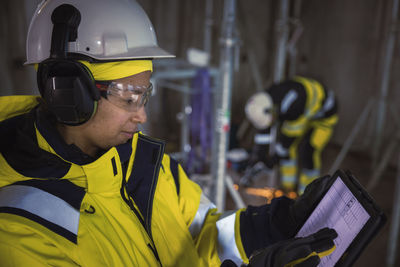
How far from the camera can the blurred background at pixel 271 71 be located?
3762 millimetres

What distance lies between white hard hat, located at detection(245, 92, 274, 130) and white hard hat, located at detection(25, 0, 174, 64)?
2626 millimetres

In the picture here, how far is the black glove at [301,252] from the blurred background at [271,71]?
2.60 metres

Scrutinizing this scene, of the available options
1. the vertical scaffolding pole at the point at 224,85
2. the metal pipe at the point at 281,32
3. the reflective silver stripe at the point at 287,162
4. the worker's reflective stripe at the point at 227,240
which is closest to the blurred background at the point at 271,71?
the metal pipe at the point at 281,32

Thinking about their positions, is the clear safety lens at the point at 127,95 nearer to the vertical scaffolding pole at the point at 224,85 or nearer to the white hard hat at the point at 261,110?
the vertical scaffolding pole at the point at 224,85

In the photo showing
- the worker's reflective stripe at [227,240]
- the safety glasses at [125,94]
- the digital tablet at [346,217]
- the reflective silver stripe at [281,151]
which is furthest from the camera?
the reflective silver stripe at [281,151]

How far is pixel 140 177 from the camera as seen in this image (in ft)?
3.89

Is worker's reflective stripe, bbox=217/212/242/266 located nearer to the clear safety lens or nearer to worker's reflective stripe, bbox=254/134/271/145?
the clear safety lens

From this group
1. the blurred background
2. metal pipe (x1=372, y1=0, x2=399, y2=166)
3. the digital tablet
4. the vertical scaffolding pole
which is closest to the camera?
the digital tablet

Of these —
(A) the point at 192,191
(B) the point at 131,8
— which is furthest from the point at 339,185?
(B) the point at 131,8

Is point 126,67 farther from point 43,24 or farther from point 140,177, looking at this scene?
point 140,177

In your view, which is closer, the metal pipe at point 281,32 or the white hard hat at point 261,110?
the metal pipe at point 281,32

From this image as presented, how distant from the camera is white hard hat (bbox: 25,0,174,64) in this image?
3.41 ft

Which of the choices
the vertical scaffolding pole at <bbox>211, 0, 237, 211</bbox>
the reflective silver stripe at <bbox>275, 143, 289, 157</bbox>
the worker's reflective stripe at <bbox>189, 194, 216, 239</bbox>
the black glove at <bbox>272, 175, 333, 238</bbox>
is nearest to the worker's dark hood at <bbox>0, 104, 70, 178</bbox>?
the worker's reflective stripe at <bbox>189, 194, 216, 239</bbox>

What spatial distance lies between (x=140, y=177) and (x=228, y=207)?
302cm
